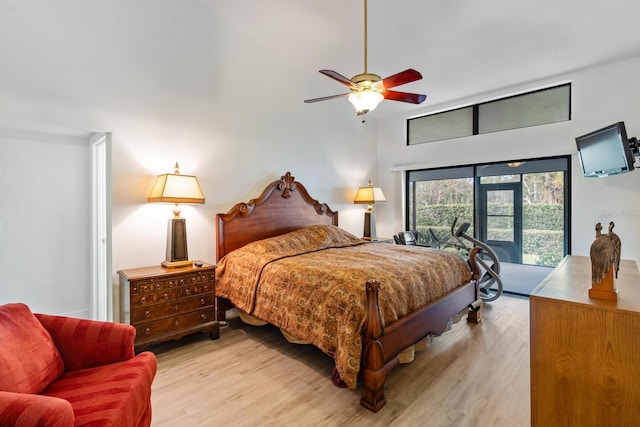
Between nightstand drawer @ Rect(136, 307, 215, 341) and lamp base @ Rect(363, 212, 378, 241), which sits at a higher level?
lamp base @ Rect(363, 212, 378, 241)

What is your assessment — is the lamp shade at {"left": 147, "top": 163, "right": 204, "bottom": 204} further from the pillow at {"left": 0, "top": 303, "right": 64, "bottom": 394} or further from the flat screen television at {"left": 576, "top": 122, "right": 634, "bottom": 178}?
the flat screen television at {"left": 576, "top": 122, "right": 634, "bottom": 178}

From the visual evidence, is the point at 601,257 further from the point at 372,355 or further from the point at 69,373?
the point at 69,373

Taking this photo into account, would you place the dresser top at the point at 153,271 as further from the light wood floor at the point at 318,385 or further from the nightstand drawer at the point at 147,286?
the light wood floor at the point at 318,385

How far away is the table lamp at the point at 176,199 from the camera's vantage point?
2857mm

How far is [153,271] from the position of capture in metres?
2.79

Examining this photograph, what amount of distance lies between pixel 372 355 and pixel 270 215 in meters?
2.41

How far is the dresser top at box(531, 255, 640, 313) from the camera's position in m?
1.37

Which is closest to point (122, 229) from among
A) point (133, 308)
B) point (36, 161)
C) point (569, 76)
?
point (133, 308)

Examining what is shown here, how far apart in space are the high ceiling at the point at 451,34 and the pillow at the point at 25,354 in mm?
3275

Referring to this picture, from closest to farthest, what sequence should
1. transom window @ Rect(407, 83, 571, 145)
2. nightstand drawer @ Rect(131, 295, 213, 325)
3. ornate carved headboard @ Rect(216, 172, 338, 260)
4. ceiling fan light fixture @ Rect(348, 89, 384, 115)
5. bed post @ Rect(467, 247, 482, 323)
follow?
ceiling fan light fixture @ Rect(348, 89, 384, 115), nightstand drawer @ Rect(131, 295, 213, 325), bed post @ Rect(467, 247, 482, 323), ornate carved headboard @ Rect(216, 172, 338, 260), transom window @ Rect(407, 83, 571, 145)

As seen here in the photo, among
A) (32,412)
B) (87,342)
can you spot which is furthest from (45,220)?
(32,412)

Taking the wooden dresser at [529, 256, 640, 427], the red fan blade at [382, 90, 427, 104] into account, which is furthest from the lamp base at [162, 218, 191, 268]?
the wooden dresser at [529, 256, 640, 427]

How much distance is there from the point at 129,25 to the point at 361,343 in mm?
3470

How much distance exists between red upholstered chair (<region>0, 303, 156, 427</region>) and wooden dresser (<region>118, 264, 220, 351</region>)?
3.05 feet
